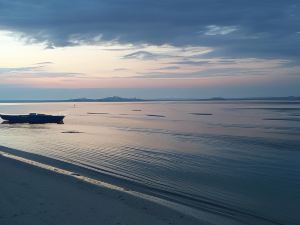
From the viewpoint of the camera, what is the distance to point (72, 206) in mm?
10766

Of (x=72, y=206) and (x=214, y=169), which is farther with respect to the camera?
(x=214, y=169)

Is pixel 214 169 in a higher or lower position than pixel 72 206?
lower

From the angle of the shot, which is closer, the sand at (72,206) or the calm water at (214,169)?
the sand at (72,206)

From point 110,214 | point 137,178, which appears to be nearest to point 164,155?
point 137,178

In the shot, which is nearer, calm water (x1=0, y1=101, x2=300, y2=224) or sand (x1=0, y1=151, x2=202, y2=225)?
sand (x1=0, y1=151, x2=202, y2=225)

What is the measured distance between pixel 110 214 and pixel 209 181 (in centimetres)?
692

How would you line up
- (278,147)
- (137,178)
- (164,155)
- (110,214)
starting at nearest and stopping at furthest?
(110,214) → (137,178) → (164,155) → (278,147)

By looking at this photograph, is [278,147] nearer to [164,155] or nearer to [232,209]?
[164,155]

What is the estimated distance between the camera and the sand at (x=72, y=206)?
31.0ft

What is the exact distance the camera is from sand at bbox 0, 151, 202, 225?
9.45 meters

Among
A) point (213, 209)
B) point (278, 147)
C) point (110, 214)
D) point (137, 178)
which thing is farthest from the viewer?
point (278, 147)

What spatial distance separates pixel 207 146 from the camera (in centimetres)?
2809

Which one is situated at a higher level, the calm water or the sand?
the sand

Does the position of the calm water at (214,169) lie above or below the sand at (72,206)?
below
